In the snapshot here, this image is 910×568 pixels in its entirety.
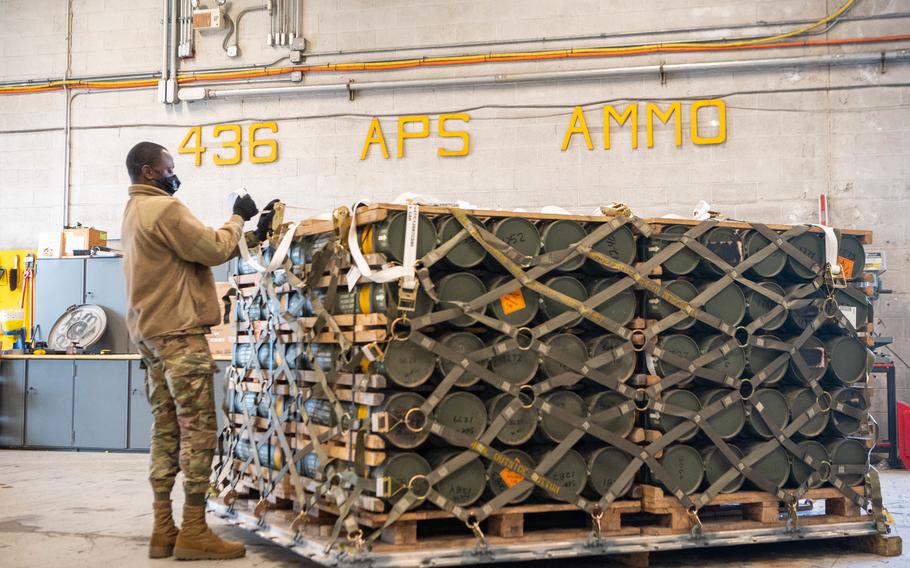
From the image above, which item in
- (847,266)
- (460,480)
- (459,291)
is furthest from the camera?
(847,266)

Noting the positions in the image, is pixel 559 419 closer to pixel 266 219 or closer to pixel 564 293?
pixel 564 293

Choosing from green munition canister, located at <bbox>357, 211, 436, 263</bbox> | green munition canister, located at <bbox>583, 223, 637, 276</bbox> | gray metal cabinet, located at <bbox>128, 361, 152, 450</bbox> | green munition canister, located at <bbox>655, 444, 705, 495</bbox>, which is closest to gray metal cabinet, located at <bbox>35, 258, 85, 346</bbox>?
gray metal cabinet, located at <bbox>128, 361, 152, 450</bbox>

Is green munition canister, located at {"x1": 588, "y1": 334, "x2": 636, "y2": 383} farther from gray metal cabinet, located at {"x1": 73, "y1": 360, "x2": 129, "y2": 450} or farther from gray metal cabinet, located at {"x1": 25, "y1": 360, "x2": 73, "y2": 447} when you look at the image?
gray metal cabinet, located at {"x1": 25, "y1": 360, "x2": 73, "y2": 447}

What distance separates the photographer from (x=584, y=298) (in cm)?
521

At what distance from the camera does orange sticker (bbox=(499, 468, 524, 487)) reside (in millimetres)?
4926

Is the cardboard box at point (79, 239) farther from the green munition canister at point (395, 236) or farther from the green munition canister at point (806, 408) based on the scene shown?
the green munition canister at point (806, 408)

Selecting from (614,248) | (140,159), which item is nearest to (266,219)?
(140,159)

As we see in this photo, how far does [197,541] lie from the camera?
5.15 meters

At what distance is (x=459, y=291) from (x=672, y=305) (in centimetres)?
133

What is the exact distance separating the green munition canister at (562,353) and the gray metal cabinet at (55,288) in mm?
7873

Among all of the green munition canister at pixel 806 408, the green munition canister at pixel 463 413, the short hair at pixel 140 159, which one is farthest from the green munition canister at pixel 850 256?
the short hair at pixel 140 159

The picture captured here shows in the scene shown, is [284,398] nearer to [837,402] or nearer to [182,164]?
[837,402]

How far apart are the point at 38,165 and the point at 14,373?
2911mm

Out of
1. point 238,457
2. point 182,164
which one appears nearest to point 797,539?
point 238,457
